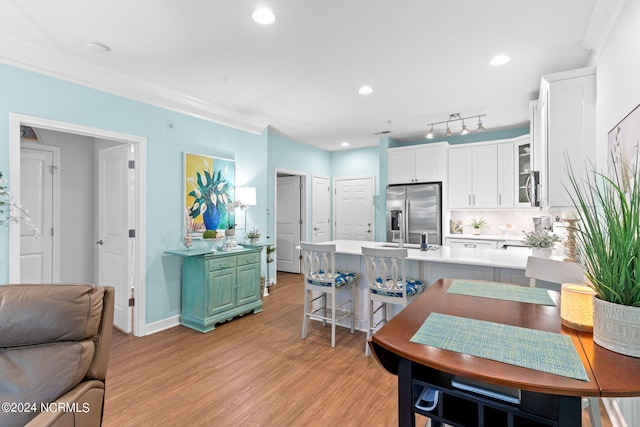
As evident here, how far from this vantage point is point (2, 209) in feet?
8.16

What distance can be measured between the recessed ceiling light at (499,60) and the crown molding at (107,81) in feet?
10.0

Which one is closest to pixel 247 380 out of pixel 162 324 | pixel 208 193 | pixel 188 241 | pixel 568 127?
pixel 162 324

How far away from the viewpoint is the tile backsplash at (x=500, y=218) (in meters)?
5.12

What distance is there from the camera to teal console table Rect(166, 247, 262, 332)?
137 inches

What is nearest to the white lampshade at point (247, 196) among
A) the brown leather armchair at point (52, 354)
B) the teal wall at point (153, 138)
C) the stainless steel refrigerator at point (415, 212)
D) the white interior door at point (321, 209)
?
the teal wall at point (153, 138)

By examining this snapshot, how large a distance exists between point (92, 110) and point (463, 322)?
3563mm

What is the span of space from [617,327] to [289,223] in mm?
5895

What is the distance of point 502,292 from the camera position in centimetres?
170

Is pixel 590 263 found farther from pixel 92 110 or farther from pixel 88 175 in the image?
pixel 88 175

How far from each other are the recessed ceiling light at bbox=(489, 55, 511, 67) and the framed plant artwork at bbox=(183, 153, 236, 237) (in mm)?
3241

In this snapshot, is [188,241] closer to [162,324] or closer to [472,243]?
[162,324]

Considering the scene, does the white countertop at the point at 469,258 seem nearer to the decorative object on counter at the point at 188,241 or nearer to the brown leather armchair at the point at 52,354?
the decorative object on counter at the point at 188,241

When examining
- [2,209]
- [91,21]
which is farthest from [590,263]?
[2,209]

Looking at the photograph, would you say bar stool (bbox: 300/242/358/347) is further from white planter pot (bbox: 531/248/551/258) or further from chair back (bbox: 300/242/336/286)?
white planter pot (bbox: 531/248/551/258)
